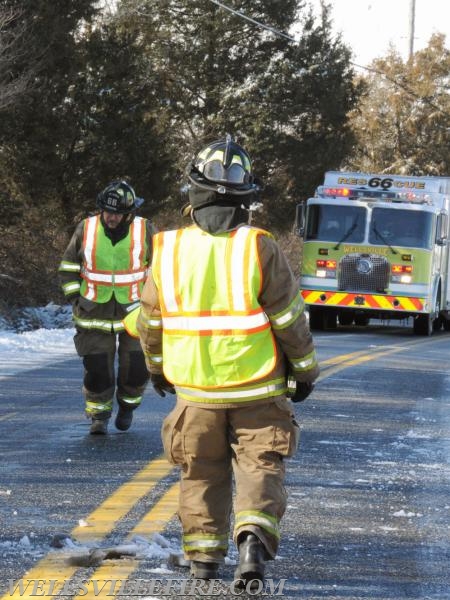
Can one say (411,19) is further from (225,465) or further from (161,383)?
(225,465)

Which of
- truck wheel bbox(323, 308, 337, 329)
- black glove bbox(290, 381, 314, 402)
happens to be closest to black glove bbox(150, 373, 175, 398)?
black glove bbox(290, 381, 314, 402)

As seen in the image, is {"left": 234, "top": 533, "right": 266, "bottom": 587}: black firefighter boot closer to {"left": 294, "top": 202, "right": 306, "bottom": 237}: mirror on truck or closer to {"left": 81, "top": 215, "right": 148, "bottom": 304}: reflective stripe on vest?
{"left": 81, "top": 215, "right": 148, "bottom": 304}: reflective stripe on vest

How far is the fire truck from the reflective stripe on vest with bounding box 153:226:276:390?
1748 cm

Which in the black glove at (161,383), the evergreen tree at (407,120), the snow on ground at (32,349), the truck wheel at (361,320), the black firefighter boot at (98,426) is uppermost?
the evergreen tree at (407,120)

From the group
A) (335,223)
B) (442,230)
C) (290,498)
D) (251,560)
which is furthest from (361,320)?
(251,560)

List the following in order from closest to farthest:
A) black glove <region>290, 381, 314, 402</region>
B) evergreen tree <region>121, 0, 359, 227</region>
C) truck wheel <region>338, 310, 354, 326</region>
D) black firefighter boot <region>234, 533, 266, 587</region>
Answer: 1. black firefighter boot <region>234, 533, 266, 587</region>
2. black glove <region>290, 381, 314, 402</region>
3. truck wheel <region>338, 310, 354, 326</region>
4. evergreen tree <region>121, 0, 359, 227</region>

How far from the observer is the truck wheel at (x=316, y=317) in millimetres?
22969

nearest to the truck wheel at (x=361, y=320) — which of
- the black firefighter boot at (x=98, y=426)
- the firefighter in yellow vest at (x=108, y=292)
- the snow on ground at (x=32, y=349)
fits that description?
the snow on ground at (x=32, y=349)

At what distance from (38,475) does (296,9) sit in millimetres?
34402

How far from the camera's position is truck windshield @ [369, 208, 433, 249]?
22312 mm

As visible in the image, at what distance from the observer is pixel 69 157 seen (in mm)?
28000

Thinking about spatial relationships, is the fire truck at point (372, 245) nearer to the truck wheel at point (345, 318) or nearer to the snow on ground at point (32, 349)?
the truck wheel at point (345, 318)

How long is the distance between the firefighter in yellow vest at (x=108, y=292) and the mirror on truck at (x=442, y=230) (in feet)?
47.2

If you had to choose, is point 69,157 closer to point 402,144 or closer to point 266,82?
point 266,82
